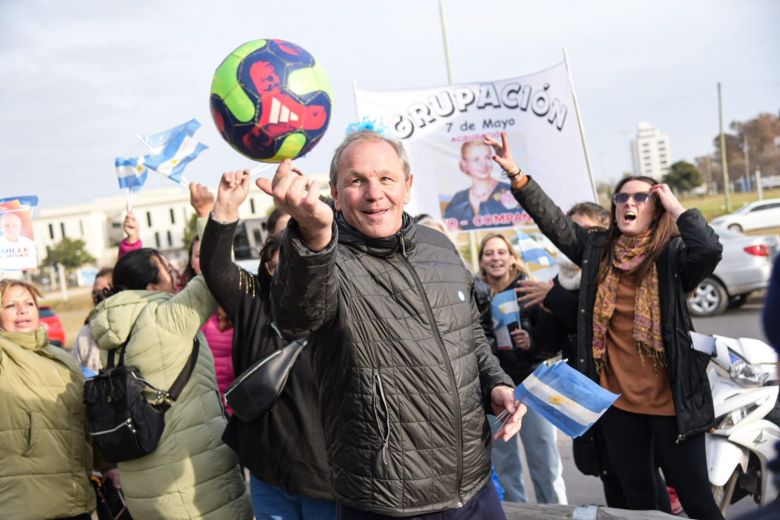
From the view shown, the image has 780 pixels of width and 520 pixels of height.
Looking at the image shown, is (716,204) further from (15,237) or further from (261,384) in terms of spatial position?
(261,384)

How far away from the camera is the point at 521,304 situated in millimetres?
4277

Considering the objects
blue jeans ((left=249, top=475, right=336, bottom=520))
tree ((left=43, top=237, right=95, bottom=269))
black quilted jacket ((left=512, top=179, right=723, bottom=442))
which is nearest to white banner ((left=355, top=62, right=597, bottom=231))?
black quilted jacket ((left=512, top=179, right=723, bottom=442))

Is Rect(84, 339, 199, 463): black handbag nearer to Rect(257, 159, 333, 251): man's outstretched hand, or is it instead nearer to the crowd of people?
the crowd of people

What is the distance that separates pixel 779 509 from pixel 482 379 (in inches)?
52.3

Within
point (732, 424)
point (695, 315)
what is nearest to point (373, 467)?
point (732, 424)

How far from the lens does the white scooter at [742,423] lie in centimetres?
352

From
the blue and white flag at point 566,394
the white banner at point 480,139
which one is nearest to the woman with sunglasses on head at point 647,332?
the blue and white flag at point 566,394

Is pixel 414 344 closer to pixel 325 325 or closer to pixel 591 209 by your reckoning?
pixel 325 325

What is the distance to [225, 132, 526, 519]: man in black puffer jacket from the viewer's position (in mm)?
1979

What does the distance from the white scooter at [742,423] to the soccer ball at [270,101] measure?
7.25 feet

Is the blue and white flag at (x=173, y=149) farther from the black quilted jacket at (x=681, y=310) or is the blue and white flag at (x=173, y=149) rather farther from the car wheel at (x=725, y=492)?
the car wheel at (x=725, y=492)

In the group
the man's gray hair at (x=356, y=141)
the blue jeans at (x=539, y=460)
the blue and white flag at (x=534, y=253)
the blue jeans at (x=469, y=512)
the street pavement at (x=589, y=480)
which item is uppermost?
the man's gray hair at (x=356, y=141)

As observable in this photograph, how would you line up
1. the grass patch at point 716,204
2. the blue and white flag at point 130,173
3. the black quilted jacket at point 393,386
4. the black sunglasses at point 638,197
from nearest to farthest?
the black quilted jacket at point 393,386
the black sunglasses at point 638,197
the blue and white flag at point 130,173
the grass patch at point 716,204

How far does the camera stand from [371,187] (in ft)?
6.48
